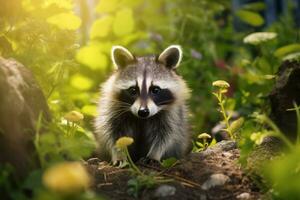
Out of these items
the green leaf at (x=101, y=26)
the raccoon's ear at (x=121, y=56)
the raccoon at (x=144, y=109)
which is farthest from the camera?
the green leaf at (x=101, y=26)

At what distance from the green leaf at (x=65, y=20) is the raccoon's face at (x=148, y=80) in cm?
86

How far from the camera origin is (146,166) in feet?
14.8

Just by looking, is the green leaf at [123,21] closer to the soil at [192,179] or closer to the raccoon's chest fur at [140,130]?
the raccoon's chest fur at [140,130]

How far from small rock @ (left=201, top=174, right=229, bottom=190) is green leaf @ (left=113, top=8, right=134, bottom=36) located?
8.62ft

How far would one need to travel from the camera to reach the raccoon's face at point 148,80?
5.41m

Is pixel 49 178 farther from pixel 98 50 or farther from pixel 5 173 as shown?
pixel 98 50

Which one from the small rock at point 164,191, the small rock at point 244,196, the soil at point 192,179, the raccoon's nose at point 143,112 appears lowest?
the small rock at point 244,196

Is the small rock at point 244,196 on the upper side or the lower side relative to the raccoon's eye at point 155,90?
lower

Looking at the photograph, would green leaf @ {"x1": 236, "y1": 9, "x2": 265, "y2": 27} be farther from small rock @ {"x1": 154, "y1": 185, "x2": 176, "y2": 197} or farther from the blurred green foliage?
small rock @ {"x1": 154, "y1": 185, "x2": 176, "y2": 197}

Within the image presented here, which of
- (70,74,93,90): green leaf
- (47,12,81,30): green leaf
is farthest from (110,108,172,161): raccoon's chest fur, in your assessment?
(70,74,93,90): green leaf

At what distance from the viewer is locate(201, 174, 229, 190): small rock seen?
13.0 ft

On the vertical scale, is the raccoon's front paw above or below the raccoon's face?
below

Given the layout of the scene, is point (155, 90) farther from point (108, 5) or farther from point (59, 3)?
point (59, 3)

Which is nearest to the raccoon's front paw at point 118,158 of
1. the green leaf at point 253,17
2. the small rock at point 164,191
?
the small rock at point 164,191
